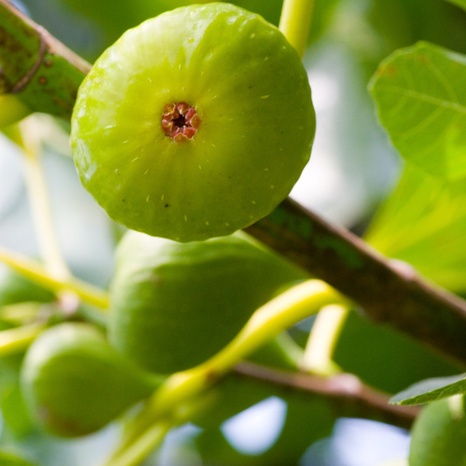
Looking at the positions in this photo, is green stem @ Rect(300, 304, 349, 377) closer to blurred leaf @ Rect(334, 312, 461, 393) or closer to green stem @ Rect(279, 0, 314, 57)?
blurred leaf @ Rect(334, 312, 461, 393)

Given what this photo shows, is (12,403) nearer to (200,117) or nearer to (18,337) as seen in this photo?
(18,337)

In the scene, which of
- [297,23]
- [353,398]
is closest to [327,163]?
[353,398]

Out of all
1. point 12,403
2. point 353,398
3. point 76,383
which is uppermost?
point 353,398

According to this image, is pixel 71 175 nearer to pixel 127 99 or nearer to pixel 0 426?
pixel 0 426

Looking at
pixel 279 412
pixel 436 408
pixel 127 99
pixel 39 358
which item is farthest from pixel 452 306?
pixel 279 412

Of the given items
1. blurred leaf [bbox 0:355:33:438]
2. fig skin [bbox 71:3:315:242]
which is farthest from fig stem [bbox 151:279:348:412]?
fig skin [bbox 71:3:315:242]

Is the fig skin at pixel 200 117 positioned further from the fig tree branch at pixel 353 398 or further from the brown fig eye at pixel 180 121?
the fig tree branch at pixel 353 398
